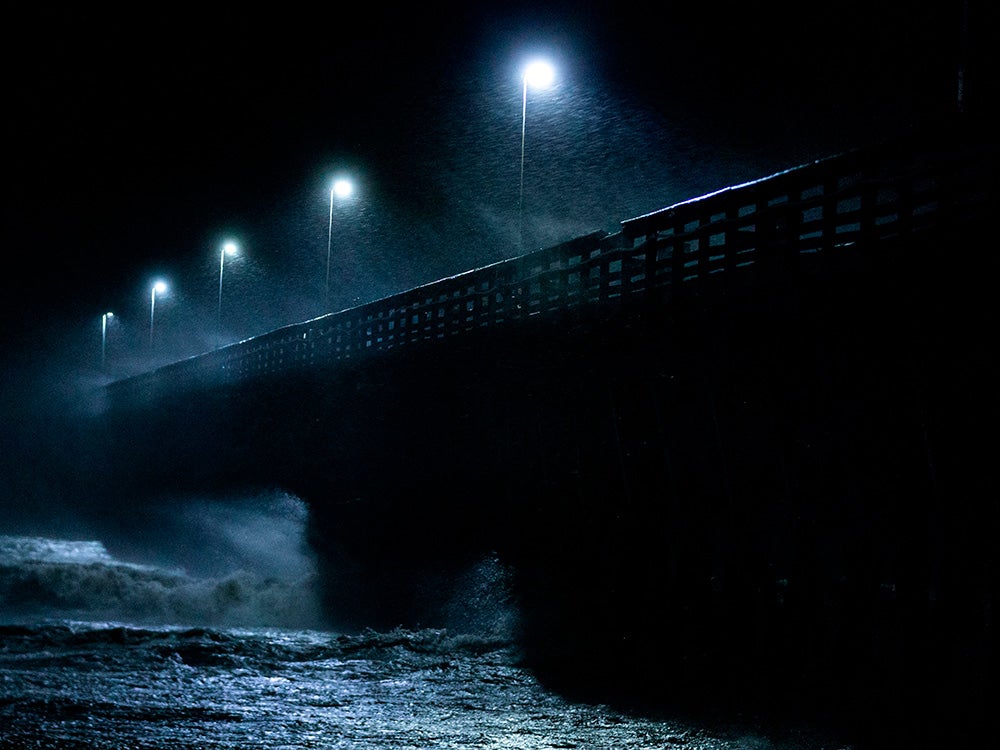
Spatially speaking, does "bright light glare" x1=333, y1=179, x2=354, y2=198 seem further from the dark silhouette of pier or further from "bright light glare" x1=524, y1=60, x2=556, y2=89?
the dark silhouette of pier

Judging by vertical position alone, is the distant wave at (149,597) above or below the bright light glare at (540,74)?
below

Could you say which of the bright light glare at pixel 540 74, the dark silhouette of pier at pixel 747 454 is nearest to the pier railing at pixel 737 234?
the dark silhouette of pier at pixel 747 454

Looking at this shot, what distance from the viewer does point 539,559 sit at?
11.4 meters

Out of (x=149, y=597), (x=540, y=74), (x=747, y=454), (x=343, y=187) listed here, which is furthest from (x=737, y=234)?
(x=343, y=187)

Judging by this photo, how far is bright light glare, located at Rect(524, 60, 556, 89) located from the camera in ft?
55.6

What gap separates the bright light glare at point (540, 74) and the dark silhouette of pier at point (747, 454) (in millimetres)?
5864

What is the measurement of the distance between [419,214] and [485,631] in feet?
70.0

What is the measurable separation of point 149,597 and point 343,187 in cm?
1445

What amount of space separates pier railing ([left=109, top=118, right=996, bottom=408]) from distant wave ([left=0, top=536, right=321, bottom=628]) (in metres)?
5.79

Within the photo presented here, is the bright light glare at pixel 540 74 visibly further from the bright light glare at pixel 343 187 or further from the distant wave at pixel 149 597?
the distant wave at pixel 149 597

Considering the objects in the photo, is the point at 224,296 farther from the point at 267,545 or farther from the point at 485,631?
the point at 485,631

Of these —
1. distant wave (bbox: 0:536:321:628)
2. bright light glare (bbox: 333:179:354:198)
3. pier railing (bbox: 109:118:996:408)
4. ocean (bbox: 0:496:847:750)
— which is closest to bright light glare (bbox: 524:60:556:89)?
pier railing (bbox: 109:118:996:408)

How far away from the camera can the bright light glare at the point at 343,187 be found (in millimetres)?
25531

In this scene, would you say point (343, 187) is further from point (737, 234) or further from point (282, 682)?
point (282, 682)
